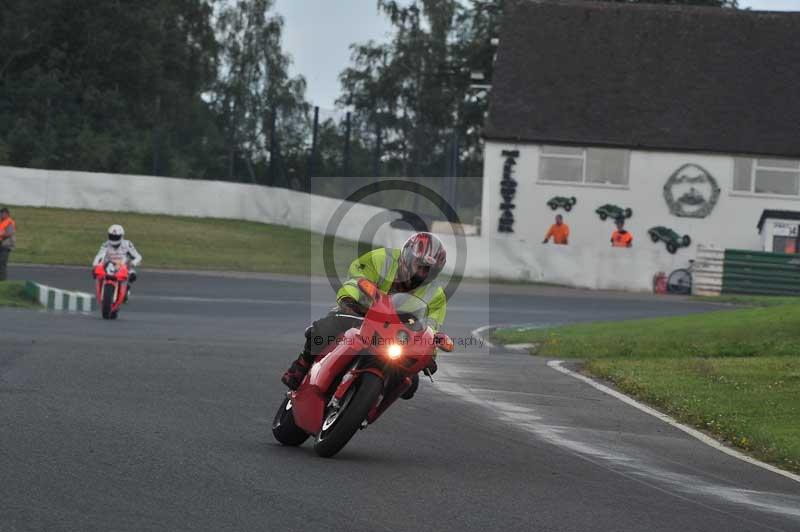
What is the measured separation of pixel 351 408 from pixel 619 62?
38.5 meters

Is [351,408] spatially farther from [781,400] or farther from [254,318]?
[254,318]

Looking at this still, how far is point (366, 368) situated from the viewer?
870 centimetres

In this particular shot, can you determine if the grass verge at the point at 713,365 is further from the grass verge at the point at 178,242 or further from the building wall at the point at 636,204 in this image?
the building wall at the point at 636,204

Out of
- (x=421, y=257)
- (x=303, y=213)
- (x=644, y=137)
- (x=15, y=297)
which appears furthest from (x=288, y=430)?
(x=644, y=137)

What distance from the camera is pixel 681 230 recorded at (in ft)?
142

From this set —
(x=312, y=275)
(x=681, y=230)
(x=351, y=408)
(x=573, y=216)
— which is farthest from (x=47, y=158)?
(x=351, y=408)

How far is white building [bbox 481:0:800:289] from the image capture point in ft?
143

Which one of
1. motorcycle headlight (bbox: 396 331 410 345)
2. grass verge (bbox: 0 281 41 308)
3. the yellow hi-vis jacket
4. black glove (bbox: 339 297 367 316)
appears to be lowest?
grass verge (bbox: 0 281 41 308)

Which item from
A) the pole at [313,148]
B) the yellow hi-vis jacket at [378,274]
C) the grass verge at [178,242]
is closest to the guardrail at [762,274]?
the grass verge at [178,242]

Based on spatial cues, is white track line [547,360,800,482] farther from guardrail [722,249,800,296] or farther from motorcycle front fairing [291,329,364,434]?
guardrail [722,249,800,296]

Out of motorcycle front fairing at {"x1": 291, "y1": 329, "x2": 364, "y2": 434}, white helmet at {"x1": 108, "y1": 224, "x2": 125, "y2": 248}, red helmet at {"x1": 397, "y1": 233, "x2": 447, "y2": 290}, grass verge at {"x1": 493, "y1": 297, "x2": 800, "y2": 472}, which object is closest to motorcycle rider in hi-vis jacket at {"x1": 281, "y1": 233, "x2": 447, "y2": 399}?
red helmet at {"x1": 397, "y1": 233, "x2": 447, "y2": 290}

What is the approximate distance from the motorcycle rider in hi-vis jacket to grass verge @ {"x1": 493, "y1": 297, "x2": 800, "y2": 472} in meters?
3.17

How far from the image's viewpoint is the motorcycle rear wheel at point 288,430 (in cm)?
935

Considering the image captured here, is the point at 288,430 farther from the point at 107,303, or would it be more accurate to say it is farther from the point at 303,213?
the point at 303,213
